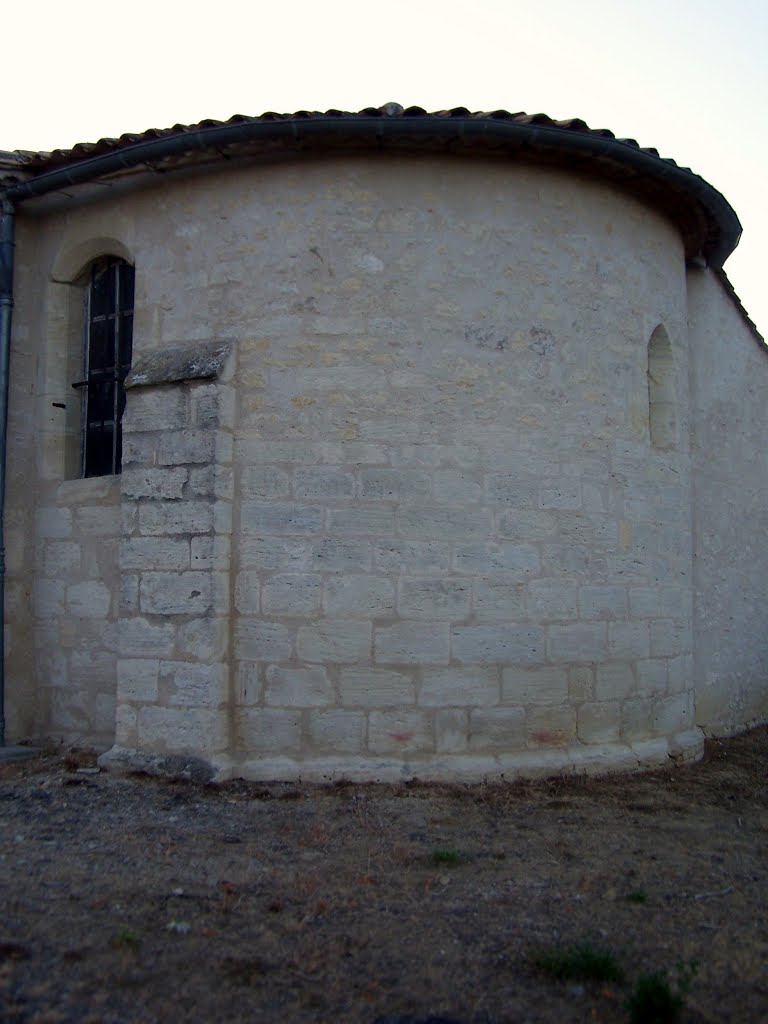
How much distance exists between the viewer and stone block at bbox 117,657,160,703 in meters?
6.65

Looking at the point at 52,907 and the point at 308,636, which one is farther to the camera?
the point at 308,636

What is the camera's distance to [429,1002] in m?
3.40

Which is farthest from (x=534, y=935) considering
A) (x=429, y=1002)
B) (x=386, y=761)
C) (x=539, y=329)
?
(x=539, y=329)

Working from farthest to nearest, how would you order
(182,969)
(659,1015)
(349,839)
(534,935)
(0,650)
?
(0,650) < (349,839) < (534,935) < (182,969) < (659,1015)

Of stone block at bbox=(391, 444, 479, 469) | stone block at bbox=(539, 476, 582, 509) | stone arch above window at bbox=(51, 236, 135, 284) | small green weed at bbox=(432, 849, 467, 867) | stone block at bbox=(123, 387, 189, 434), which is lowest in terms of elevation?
small green weed at bbox=(432, 849, 467, 867)

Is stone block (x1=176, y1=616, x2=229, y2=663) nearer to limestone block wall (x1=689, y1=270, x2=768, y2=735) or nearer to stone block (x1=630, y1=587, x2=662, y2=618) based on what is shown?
stone block (x1=630, y1=587, x2=662, y2=618)

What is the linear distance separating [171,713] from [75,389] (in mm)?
2966

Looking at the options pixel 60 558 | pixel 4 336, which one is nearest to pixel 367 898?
pixel 60 558

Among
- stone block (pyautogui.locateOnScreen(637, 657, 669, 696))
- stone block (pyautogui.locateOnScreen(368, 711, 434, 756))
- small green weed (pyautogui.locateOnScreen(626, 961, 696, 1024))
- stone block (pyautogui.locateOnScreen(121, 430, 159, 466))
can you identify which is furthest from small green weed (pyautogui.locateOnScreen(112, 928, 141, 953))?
stone block (pyautogui.locateOnScreen(637, 657, 669, 696))

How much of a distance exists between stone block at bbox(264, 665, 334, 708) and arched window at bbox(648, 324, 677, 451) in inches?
Answer: 131

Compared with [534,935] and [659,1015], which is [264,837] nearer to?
[534,935]

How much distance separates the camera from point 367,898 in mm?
4430

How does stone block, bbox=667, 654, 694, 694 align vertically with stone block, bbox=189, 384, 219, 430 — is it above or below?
below

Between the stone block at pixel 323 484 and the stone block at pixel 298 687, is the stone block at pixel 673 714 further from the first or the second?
the stone block at pixel 323 484
